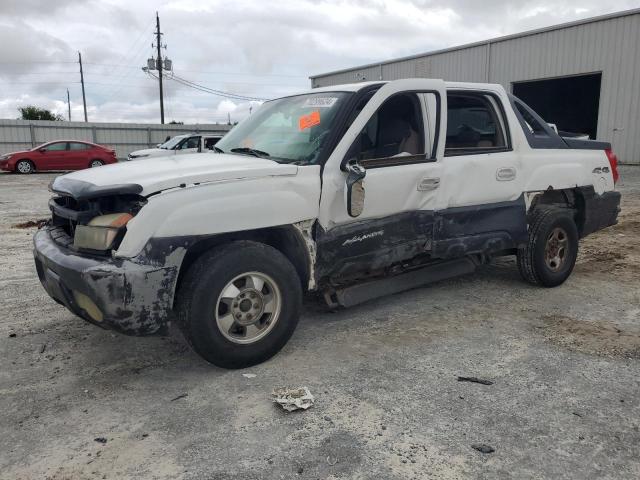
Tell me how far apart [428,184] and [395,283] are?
2.81 feet

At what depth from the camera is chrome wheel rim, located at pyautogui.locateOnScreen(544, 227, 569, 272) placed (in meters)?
5.17

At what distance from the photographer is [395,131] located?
4148mm

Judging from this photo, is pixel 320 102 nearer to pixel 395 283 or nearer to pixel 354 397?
pixel 395 283

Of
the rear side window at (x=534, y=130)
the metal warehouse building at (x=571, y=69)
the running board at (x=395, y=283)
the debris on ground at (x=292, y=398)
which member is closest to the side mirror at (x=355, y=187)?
the running board at (x=395, y=283)

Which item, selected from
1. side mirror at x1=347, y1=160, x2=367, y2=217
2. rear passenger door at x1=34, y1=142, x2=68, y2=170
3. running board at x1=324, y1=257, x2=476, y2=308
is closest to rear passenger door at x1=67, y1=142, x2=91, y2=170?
rear passenger door at x1=34, y1=142, x2=68, y2=170

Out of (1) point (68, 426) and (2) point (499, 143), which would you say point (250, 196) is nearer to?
(1) point (68, 426)

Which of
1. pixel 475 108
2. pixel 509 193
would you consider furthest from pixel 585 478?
pixel 475 108

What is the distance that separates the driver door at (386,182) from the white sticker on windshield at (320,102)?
0.26 meters

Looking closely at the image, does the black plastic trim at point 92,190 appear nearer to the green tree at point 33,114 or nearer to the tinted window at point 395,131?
the tinted window at point 395,131

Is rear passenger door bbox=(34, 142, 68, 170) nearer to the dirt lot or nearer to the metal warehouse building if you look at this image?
the metal warehouse building

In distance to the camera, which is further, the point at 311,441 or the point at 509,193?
the point at 509,193

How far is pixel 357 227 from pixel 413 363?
102cm

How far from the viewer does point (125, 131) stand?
32406 mm

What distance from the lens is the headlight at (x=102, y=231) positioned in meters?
3.00
